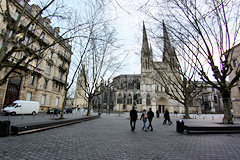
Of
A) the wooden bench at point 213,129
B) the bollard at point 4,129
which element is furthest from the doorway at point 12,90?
the wooden bench at point 213,129

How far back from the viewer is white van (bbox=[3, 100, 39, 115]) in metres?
15.9

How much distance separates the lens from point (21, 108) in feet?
56.9

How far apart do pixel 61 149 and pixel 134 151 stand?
2545 millimetres

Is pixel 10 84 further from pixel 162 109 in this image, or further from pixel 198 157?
pixel 162 109

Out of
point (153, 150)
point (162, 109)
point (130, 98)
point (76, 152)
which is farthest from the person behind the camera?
point (130, 98)

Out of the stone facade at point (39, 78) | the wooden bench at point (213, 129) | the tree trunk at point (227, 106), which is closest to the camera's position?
the wooden bench at point (213, 129)

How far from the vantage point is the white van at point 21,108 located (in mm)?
15931

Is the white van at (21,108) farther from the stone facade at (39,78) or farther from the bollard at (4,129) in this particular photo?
the bollard at (4,129)

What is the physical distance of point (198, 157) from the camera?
379cm

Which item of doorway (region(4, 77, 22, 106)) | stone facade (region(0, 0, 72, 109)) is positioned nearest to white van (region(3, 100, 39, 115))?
stone facade (region(0, 0, 72, 109))

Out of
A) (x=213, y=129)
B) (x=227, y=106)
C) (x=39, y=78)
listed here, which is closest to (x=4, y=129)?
(x=213, y=129)

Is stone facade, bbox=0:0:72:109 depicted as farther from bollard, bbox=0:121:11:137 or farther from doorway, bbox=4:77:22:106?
bollard, bbox=0:121:11:137

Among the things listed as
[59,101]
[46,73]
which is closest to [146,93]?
[59,101]

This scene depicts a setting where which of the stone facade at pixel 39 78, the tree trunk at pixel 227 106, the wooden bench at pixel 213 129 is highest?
the stone facade at pixel 39 78
